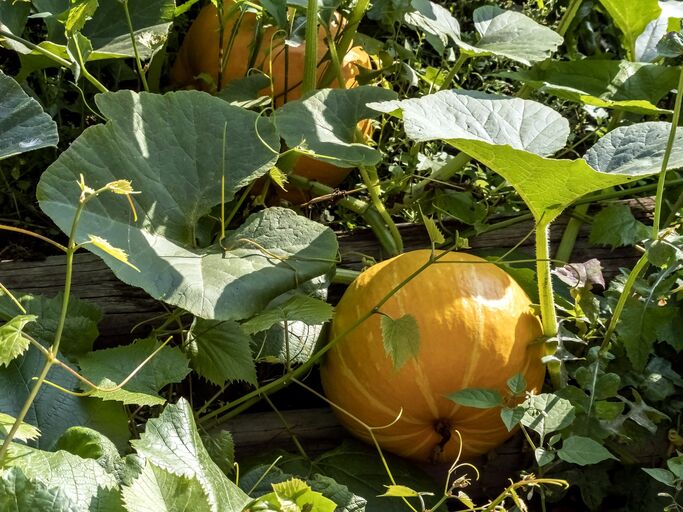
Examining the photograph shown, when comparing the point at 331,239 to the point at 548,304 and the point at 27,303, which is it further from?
the point at 27,303

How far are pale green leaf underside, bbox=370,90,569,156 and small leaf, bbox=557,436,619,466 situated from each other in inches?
16.6

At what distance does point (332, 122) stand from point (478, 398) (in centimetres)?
57

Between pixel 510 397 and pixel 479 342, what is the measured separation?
0.11 m

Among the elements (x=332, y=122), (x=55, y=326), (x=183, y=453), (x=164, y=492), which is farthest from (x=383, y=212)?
(x=164, y=492)

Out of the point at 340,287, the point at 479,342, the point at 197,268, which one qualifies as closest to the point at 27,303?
the point at 197,268

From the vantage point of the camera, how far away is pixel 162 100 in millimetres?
1483

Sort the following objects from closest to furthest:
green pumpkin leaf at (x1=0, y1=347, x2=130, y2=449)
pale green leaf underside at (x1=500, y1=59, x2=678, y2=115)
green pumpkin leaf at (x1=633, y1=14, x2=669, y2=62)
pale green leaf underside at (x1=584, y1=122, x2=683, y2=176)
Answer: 1. green pumpkin leaf at (x1=0, y1=347, x2=130, y2=449)
2. pale green leaf underside at (x1=584, y1=122, x2=683, y2=176)
3. pale green leaf underside at (x1=500, y1=59, x2=678, y2=115)
4. green pumpkin leaf at (x1=633, y1=14, x2=669, y2=62)

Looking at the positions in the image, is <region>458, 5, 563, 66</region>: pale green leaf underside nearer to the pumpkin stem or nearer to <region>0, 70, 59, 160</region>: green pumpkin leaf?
the pumpkin stem

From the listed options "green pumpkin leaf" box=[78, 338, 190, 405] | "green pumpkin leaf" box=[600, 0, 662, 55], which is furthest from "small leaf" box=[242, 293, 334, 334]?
"green pumpkin leaf" box=[600, 0, 662, 55]

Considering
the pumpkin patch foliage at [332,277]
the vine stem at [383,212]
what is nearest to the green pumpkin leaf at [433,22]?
the pumpkin patch foliage at [332,277]

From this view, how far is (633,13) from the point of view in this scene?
1860mm

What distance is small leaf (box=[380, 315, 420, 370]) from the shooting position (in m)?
1.37

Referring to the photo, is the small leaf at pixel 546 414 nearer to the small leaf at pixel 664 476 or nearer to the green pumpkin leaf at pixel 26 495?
the small leaf at pixel 664 476

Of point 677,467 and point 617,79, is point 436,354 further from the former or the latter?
point 617,79
